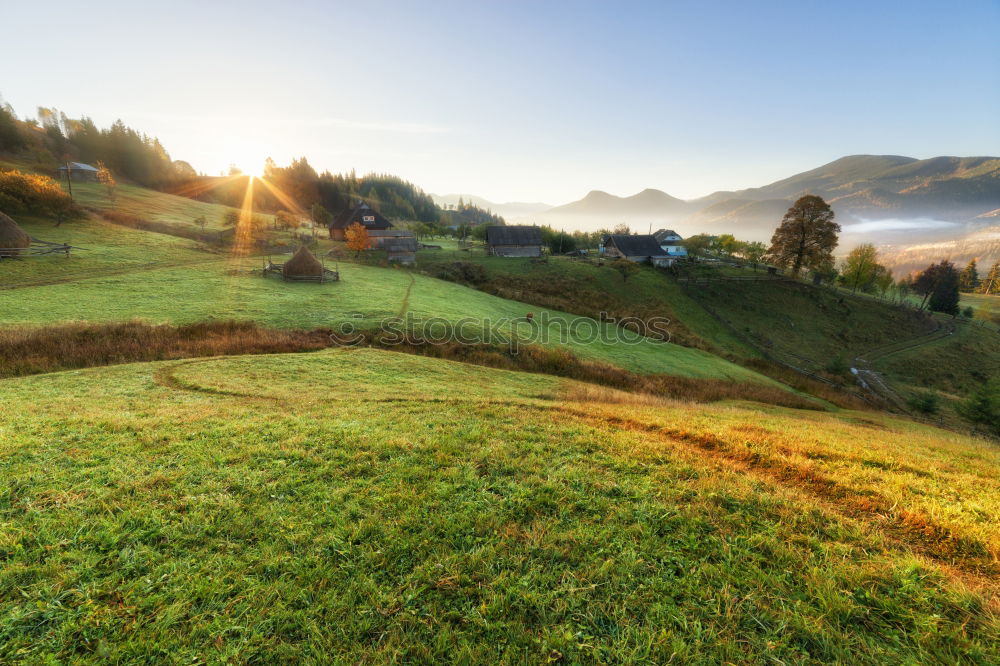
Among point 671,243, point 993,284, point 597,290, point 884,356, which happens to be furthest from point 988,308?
point 597,290

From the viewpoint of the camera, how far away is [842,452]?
9.42 m

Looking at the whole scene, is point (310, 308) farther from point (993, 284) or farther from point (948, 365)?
point (993, 284)

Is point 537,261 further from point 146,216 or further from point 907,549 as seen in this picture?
point 146,216

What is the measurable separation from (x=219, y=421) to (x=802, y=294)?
78.4 metres

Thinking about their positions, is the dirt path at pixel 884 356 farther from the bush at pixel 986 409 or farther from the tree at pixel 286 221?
the tree at pixel 286 221

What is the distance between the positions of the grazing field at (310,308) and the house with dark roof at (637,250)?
39254 millimetres

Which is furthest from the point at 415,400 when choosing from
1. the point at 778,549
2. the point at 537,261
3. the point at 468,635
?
the point at 537,261

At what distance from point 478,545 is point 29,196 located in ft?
229

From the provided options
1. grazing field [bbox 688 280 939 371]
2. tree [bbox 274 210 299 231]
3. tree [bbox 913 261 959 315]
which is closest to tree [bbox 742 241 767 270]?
grazing field [bbox 688 280 939 371]

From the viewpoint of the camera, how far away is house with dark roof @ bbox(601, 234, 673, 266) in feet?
242

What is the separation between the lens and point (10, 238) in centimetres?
3338

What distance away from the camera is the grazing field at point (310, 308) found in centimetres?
2378

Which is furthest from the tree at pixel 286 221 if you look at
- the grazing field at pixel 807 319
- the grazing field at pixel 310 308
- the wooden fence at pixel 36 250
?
the grazing field at pixel 807 319

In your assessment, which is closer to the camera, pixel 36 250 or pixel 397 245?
pixel 36 250
